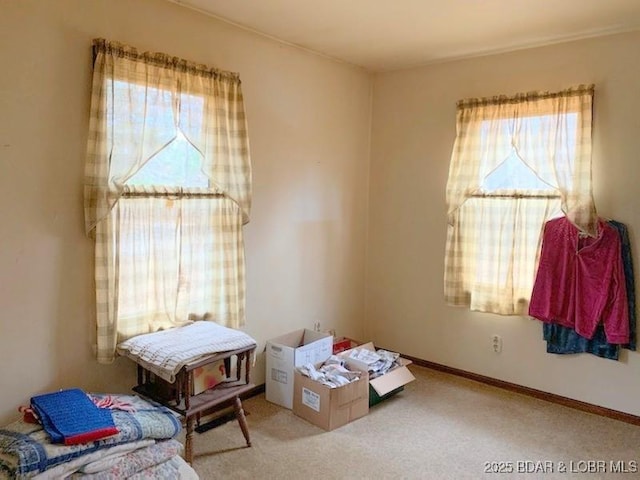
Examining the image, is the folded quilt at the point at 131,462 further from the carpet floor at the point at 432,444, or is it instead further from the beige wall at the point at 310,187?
the beige wall at the point at 310,187

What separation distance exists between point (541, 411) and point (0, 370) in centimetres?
314

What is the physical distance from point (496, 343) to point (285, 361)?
5.24 ft

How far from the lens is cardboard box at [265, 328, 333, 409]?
311 centimetres

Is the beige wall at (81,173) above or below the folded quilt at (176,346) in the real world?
above

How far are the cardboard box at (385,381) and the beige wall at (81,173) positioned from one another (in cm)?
58

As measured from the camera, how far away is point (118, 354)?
2463 millimetres

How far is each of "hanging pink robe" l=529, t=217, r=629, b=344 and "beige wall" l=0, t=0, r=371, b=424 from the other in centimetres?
162

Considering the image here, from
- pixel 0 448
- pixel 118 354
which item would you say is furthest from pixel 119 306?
pixel 0 448

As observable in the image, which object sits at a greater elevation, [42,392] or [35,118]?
[35,118]

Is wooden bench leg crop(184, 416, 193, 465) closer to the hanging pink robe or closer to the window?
the window

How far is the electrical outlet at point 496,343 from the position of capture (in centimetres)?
352

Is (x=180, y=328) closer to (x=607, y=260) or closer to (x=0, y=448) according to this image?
(x=0, y=448)

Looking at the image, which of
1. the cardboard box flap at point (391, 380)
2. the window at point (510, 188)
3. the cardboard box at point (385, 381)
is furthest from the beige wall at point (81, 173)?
the window at point (510, 188)

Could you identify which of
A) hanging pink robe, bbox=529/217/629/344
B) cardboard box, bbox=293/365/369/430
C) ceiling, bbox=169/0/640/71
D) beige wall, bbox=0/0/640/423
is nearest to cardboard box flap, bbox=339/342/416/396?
cardboard box, bbox=293/365/369/430
